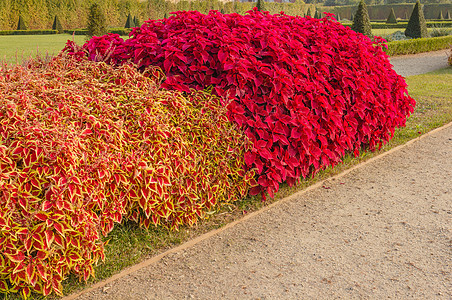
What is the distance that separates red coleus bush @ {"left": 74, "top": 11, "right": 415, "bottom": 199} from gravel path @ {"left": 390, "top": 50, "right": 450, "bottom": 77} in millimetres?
8587

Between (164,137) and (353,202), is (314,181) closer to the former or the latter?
(353,202)

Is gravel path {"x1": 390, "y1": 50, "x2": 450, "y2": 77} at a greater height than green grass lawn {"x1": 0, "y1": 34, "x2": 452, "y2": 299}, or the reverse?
gravel path {"x1": 390, "y1": 50, "x2": 450, "y2": 77}

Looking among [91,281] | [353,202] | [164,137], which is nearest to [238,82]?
[164,137]

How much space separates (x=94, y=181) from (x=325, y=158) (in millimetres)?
2302

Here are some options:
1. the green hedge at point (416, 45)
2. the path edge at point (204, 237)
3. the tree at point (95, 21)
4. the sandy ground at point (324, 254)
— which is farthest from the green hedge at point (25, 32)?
the sandy ground at point (324, 254)

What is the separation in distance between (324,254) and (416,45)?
16.9m

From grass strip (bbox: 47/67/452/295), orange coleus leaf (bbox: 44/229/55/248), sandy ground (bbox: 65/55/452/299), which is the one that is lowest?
sandy ground (bbox: 65/55/452/299)

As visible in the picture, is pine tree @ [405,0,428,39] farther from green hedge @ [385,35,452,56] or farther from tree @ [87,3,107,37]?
tree @ [87,3,107,37]

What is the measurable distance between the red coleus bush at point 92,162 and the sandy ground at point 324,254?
32 cm

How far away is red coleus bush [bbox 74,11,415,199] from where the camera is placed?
11.5 feet

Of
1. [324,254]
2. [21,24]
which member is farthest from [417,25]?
[21,24]

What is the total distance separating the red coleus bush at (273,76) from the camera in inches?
139

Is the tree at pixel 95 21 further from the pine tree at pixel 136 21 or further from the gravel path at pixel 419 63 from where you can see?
the pine tree at pixel 136 21

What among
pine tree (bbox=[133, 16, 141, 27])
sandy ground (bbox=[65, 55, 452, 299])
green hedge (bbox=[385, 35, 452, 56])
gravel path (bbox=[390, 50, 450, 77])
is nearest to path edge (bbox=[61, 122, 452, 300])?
sandy ground (bbox=[65, 55, 452, 299])
